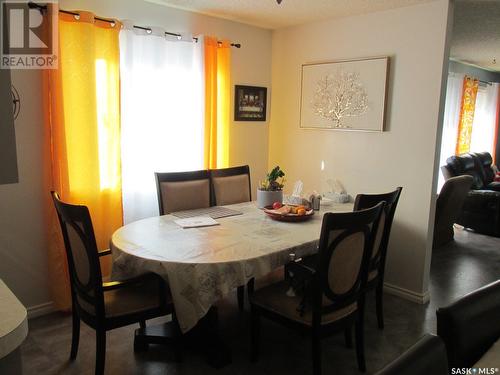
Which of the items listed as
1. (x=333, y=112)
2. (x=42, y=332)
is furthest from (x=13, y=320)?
(x=333, y=112)

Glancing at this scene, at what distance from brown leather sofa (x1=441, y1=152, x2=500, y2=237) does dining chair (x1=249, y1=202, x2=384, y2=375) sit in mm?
3726

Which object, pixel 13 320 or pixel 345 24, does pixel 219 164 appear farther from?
pixel 13 320

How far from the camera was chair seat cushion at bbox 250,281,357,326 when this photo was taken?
2188 mm

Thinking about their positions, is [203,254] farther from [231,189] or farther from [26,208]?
[26,208]

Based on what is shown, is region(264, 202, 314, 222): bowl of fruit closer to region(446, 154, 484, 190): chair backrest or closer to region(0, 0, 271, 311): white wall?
region(0, 0, 271, 311): white wall

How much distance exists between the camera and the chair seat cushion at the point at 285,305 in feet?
7.18

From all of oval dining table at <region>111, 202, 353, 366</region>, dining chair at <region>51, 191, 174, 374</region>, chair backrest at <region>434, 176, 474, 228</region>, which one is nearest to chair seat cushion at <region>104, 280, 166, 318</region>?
dining chair at <region>51, 191, 174, 374</region>

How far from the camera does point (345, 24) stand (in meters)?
3.74

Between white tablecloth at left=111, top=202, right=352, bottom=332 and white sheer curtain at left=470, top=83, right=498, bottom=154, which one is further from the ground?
white sheer curtain at left=470, top=83, right=498, bottom=154

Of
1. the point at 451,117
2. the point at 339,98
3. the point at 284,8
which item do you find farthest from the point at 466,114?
the point at 284,8

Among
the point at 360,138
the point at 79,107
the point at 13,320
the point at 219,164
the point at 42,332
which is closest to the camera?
the point at 13,320

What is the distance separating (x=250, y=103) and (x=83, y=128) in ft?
6.04

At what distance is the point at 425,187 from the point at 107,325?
8.43 feet

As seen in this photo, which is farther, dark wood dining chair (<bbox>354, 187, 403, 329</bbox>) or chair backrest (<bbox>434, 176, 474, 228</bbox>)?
chair backrest (<bbox>434, 176, 474, 228</bbox>)
